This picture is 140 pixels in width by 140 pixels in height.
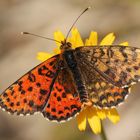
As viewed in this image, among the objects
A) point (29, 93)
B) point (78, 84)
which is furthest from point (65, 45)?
point (29, 93)

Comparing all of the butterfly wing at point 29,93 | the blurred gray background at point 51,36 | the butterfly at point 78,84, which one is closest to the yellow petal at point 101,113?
the butterfly at point 78,84

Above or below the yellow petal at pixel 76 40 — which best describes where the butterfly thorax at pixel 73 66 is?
below

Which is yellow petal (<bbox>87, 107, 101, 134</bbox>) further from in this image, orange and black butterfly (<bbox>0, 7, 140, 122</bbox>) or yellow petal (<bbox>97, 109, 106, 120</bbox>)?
orange and black butterfly (<bbox>0, 7, 140, 122</bbox>)

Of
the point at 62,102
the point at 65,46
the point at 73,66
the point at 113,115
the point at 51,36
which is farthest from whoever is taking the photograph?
the point at 51,36

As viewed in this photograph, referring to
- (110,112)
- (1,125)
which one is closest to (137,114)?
(1,125)

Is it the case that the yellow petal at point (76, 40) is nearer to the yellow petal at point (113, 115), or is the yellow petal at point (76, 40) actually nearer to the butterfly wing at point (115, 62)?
the butterfly wing at point (115, 62)

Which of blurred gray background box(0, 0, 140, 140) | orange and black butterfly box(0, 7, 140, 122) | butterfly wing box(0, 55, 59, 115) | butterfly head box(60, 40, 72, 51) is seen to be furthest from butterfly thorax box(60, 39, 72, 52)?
blurred gray background box(0, 0, 140, 140)

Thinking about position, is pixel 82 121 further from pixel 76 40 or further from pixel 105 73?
pixel 76 40

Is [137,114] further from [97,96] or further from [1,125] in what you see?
[97,96]
